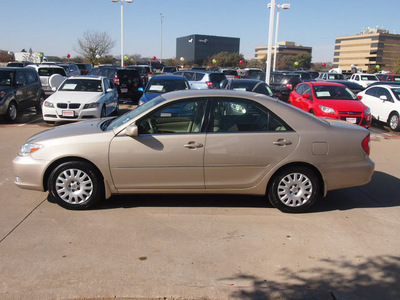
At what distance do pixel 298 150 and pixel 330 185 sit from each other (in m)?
0.69

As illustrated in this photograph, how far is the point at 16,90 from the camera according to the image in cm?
1193

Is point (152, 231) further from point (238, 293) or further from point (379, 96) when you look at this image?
point (379, 96)

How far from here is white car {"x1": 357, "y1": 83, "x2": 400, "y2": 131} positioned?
12.2 metres

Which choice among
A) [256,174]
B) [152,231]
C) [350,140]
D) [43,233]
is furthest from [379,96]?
[43,233]

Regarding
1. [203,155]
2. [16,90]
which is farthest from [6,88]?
[203,155]

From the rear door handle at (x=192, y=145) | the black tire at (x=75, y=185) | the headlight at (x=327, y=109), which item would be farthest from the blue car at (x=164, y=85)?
the rear door handle at (x=192, y=145)

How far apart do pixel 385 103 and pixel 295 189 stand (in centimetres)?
995

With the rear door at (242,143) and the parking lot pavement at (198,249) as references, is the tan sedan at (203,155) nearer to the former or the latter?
the rear door at (242,143)

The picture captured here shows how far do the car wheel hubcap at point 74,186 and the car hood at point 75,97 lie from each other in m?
6.56

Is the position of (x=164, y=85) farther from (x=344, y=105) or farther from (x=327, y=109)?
(x=344, y=105)

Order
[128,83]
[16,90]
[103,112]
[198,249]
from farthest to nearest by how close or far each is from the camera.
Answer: [128,83], [16,90], [103,112], [198,249]

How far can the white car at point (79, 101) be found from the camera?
10.5 m

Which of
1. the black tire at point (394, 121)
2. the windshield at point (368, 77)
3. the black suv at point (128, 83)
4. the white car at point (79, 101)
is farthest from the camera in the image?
the windshield at point (368, 77)

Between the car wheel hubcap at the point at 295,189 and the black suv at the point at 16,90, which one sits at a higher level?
the black suv at the point at 16,90
